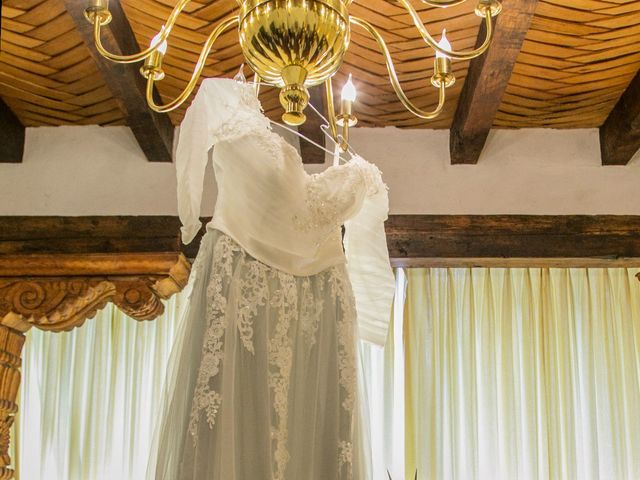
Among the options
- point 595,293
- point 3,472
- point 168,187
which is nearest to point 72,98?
point 168,187

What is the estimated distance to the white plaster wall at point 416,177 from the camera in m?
3.72

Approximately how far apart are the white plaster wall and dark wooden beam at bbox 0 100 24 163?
0.15ft

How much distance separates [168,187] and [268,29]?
2.23m

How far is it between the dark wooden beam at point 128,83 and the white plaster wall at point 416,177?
0.64ft

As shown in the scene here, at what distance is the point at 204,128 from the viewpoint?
6.22 feet

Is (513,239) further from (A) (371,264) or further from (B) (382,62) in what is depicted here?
(A) (371,264)

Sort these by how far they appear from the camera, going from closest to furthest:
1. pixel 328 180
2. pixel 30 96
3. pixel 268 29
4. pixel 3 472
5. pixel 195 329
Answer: pixel 268 29
pixel 195 329
pixel 328 180
pixel 3 472
pixel 30 96

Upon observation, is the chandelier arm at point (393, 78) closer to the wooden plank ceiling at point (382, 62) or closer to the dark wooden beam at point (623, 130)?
the wooden plank ceiling at point (382, 62)

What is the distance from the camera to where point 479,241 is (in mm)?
3650

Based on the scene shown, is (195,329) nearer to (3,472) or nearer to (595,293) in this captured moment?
(3,472)

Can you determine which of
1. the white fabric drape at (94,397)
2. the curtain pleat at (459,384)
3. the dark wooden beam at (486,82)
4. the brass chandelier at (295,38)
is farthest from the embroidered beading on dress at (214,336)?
the white fabric drape at (94,397)

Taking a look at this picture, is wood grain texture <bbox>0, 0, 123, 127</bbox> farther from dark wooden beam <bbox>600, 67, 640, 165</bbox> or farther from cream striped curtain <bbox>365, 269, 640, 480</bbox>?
dark wooden beam <bbox>600, 67, 640, 165</bbox>

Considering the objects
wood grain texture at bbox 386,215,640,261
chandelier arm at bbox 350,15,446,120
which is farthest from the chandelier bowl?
wood grain texture at bbox 386,215,640,261

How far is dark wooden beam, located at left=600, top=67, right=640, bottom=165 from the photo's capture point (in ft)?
11.0
